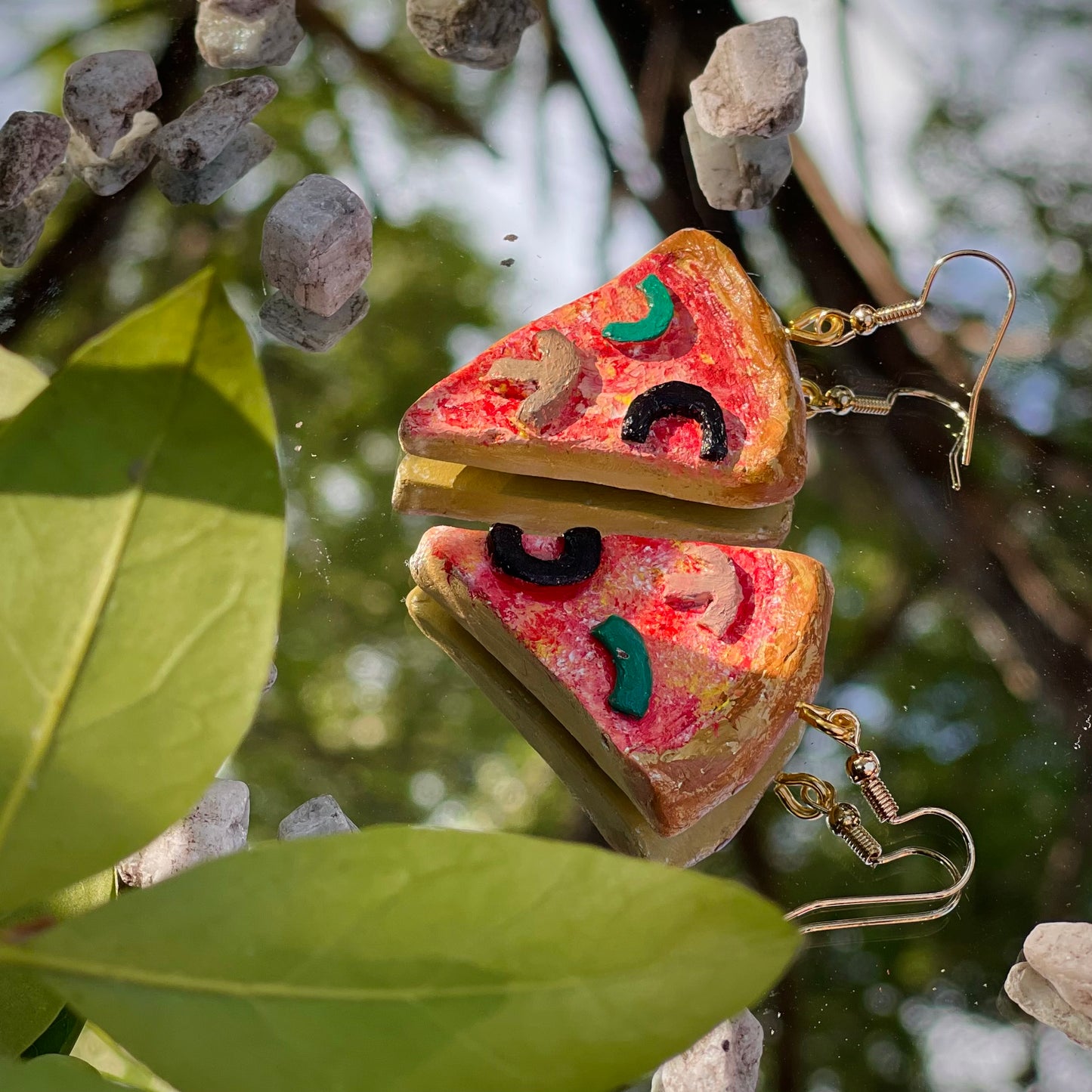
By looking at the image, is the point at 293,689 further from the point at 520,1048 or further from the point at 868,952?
the point at 520,1048

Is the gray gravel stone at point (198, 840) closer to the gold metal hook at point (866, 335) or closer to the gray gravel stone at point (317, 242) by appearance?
the gray gravel stone at point (317, 242)

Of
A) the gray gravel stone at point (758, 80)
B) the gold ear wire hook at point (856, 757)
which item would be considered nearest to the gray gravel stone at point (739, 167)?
the gray gravel stone at point (758, 80)

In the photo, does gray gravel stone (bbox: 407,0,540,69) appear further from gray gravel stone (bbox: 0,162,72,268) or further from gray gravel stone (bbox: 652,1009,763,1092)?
gray gravel stone (bbox: 652,1009,763,1092)

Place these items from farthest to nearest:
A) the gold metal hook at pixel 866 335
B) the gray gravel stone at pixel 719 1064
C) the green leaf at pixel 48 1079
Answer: the gold metal hook at pixel 866 335
the gray gravel stone at pixel 719 1064
the green leaf at pixel 48 1079

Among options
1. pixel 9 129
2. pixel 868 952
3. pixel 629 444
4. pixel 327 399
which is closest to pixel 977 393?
pixel 629 444

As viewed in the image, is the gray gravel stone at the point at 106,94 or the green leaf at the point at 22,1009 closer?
the green leaf at the point at 22,1009

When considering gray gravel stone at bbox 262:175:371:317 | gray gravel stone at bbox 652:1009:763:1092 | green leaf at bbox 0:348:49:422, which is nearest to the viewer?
green leaf at bbox 0:348:49:422

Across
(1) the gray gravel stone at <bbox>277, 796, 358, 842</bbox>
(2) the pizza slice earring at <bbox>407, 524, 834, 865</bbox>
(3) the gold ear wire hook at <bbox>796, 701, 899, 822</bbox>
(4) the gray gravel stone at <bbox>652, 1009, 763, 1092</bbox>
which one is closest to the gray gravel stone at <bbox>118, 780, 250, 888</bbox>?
(1) the gray gravel stone at <bbox>277, 796, 358, 842</bbox>
